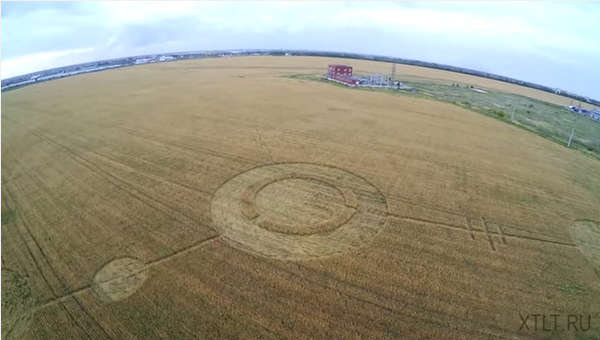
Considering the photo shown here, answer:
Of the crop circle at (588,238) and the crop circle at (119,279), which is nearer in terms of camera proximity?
the crop circle at (119,279)

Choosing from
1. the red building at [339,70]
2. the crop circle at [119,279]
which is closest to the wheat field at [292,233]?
the crop circle at [119,279]

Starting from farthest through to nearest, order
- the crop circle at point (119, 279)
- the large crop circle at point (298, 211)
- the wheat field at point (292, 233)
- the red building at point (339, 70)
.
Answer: the red building at point (339, 70) → the large crop circle at point (298, 211) → the crop circle at point (119, 279) → the wheat field at point (292, 233)

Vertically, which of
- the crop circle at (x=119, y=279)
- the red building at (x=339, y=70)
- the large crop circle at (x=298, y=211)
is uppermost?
the red building at (x=339, y=70)

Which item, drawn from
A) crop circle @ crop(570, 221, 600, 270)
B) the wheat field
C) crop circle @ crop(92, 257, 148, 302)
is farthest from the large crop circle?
crop circle @ crop(570, 221, 600, 270)

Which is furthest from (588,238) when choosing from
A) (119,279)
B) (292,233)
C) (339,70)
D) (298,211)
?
(339,70)

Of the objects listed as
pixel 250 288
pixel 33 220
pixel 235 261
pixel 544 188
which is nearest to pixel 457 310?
pixel 250 288

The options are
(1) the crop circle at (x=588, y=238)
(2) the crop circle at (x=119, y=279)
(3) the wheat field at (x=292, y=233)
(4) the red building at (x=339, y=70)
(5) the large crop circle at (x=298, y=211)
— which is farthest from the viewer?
(4) the red building at (x=339, y=70)

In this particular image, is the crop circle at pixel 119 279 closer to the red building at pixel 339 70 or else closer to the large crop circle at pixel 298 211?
the large crop circle at pixel 298 211

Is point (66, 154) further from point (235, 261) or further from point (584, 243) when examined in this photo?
point (584, 243)
